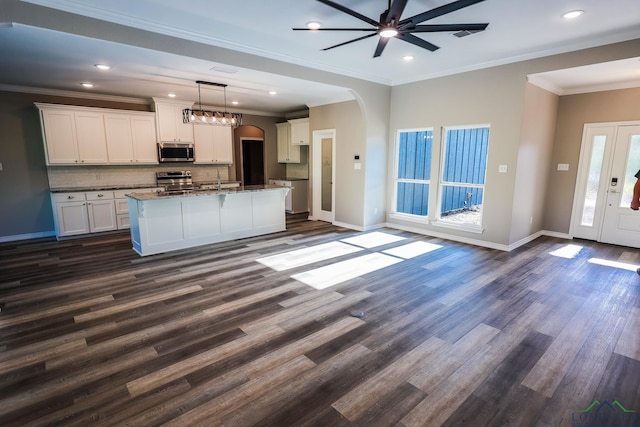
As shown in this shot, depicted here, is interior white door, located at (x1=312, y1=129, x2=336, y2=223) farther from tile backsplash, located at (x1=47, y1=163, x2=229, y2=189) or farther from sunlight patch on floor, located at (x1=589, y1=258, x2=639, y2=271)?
sunlight patch on floor, located at (x1=589, y1=258, x2=639, y2=271)

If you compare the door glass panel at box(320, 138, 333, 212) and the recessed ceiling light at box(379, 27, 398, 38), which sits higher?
the recessed ceiling light at box(379, 27, 398, 38)

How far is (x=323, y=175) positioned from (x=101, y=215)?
15.1 feet

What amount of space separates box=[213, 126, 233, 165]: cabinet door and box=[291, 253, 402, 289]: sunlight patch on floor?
15.3 feet

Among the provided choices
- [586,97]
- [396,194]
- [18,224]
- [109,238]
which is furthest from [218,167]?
[586,97]

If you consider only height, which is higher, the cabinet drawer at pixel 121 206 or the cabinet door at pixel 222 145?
the cabinet door at pixel 222 145

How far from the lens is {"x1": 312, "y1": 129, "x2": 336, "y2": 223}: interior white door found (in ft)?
23.3

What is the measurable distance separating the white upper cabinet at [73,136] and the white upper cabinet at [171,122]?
1.05 metres

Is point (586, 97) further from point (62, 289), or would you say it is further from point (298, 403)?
point (62, 289)

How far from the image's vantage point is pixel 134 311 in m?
3.11

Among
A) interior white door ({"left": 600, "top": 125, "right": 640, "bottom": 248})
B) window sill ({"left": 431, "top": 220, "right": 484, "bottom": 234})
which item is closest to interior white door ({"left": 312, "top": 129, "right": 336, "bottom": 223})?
window sill ({"left": 431, "top": 220, "right": 484, "bottom": 234})

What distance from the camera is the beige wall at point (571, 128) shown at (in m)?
5.04

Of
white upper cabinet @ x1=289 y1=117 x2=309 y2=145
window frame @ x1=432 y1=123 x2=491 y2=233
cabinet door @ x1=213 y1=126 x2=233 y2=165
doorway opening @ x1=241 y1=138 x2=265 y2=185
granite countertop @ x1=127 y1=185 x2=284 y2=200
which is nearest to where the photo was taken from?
granite countertop @ x1=127 y1=185 x2=284 y2=200

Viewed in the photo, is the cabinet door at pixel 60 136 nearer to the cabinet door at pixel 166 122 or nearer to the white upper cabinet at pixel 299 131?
the cabinet door at pixel 166 122

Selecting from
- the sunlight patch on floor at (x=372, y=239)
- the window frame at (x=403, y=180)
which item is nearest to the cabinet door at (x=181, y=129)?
the sunlight patch on floor at (x=372, y=239)
